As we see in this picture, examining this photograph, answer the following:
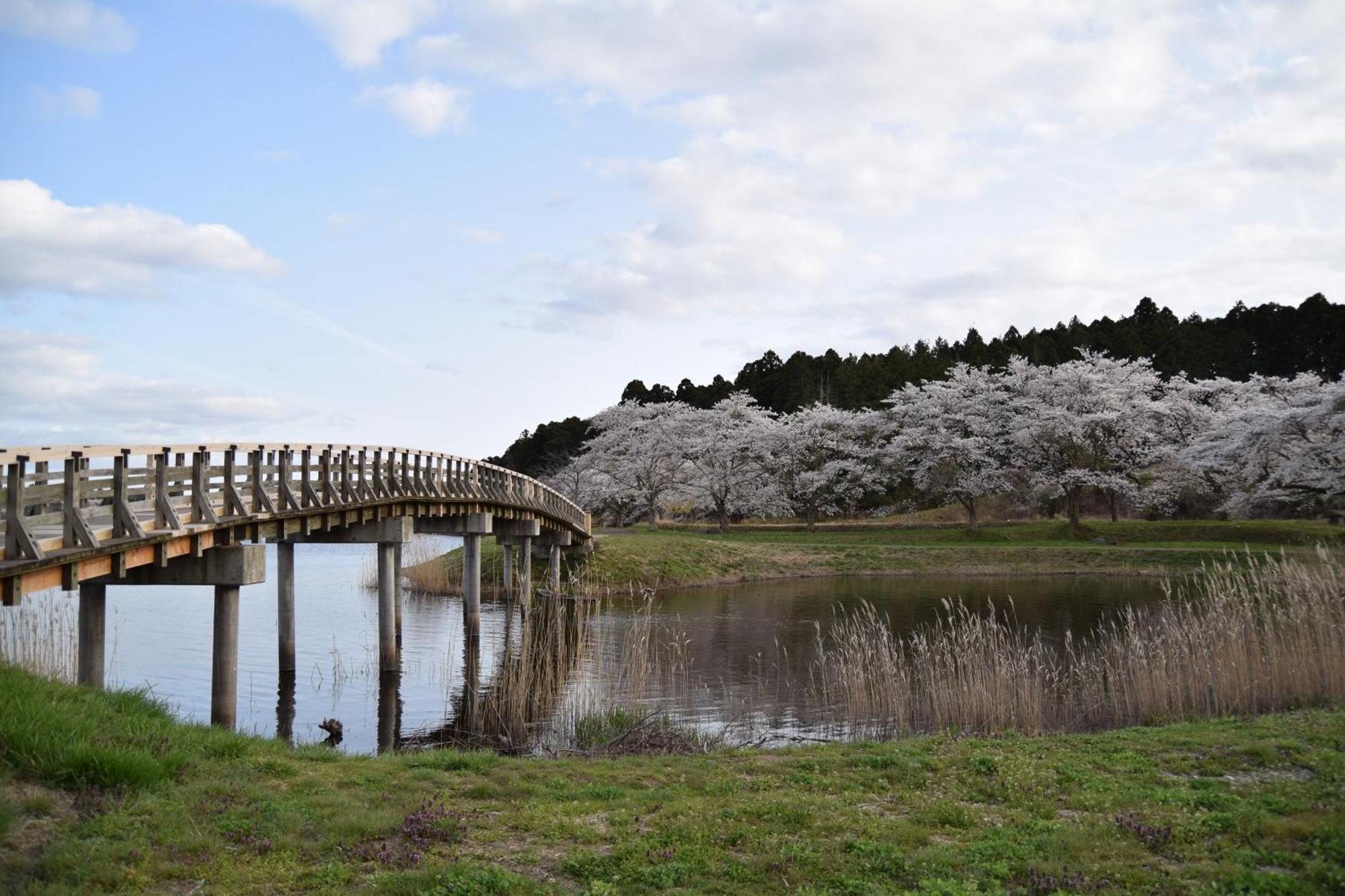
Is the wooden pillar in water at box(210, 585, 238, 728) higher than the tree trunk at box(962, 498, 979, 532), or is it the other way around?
the tree trunk at box(962, 498, 979, 532)

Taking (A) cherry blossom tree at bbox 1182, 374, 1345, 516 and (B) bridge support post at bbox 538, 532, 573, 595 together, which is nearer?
(B) bridge support post at bbox 538, 532, 573, 595

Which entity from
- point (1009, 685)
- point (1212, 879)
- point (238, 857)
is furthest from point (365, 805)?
point (1009, 685)

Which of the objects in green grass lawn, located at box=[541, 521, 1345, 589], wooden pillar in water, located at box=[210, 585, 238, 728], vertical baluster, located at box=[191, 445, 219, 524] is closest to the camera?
vertical baluster, located at box=[191, 445, 219, 524]

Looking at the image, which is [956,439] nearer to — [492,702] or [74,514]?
[492,702]

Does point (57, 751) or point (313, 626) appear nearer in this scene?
point (57, 751)

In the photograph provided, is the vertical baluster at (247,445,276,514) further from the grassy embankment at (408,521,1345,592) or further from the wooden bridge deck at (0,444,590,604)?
the grassy embankment at (408,521,1345,592)

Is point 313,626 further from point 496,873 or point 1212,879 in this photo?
point 1212,879

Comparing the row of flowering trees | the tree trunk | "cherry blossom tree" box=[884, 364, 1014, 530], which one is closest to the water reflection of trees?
the tree trunk

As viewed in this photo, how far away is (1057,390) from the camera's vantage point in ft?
199

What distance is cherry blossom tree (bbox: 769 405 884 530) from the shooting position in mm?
63906

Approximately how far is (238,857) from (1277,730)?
1218 cm

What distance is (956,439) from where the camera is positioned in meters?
59.2

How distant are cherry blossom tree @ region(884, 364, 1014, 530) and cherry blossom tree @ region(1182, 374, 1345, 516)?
35.1 ft

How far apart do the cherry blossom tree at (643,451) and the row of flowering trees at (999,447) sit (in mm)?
138
